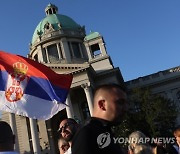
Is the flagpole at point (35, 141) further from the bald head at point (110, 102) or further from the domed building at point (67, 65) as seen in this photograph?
the bald head at point (110, 102)

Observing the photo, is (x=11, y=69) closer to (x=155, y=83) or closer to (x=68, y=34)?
→ (x=155, y=83)

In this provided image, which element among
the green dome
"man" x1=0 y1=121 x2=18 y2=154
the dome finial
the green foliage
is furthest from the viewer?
the dome finial

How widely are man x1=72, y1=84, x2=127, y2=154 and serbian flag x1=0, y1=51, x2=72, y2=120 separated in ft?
14.8

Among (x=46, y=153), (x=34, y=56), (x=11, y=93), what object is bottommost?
(x=11, y=93)

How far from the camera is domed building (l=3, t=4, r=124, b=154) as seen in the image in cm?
3894

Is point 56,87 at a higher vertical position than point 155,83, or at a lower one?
lower

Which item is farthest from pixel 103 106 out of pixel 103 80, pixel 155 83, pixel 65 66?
pixel 155 83

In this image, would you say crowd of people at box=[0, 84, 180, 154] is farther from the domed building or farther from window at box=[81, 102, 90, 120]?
window at box=[81, 102, 90, 120]

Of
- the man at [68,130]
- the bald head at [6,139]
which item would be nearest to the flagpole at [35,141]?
the man at [68,130]

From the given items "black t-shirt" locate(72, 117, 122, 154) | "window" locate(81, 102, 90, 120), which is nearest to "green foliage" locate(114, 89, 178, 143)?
"window" locate(81, 102, 90, 120)

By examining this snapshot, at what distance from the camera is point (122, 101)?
3092 mm

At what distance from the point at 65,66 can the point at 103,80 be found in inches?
238

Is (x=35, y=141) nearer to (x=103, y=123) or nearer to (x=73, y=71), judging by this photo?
(x=73, y=71)

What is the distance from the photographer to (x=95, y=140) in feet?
8.95
